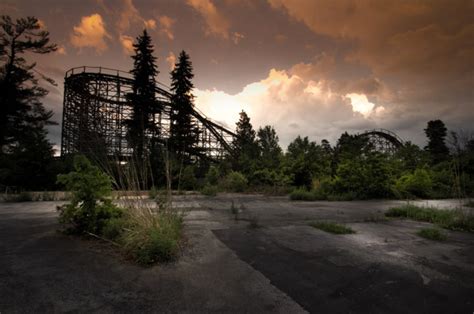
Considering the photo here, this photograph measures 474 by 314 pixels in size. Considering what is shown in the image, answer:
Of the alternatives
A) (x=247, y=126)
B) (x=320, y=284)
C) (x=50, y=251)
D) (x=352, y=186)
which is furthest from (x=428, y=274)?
(x=247, y=126)

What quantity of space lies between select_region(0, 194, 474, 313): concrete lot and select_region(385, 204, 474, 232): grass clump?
3.96ft

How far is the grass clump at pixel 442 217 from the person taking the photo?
484 centimetres

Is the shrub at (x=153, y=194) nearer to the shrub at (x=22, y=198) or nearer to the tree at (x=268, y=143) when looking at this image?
the shrub at (x=22, y=198)

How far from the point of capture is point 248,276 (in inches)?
94.2

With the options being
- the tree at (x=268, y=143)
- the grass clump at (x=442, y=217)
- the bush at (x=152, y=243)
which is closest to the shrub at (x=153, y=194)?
the bush at (x=152, y=243)

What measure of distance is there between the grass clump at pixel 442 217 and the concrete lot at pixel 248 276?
1206 millimetres

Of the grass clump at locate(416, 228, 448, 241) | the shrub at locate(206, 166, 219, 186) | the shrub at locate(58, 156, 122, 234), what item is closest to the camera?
the shrub at locate(58, 156, 122, 234)

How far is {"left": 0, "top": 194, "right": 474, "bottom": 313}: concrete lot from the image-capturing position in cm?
186

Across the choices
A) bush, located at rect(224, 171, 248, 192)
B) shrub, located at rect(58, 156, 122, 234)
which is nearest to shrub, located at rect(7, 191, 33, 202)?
shrub, located at rect(58, 156, 122, 234)

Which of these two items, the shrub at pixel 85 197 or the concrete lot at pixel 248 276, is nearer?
the concrete lot at pixel 248 276

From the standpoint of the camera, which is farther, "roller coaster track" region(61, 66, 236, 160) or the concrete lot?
"roller coaster track" region(61, 66, 236, 160)

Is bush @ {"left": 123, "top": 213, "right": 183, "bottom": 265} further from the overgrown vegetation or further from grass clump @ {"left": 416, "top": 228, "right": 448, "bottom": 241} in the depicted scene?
grass clump @ {"left": 416, "top": 228, "right": 448, "bottom": 241}

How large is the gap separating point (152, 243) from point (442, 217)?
22.7ft

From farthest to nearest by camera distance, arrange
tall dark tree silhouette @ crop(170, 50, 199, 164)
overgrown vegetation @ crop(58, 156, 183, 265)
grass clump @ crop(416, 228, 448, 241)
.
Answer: tall dark tree silhouette @ crop(170, 50, 199, 164)
grass clump @ crop(416, 228, 448, 241)
overgrown vegetation @ crop(58, 156, 183, 265)
